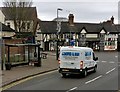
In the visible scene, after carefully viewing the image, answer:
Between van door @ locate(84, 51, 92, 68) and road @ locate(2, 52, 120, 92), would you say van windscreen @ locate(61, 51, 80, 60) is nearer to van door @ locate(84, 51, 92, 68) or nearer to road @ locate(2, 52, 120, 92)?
van door @ locate(84, 51, 92, 68)

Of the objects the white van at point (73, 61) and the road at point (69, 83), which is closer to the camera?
the road at point (69, 83)

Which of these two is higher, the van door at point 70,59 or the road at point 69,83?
the van door at point 70,59

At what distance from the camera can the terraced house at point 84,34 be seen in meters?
98.6

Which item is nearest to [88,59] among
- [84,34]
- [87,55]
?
[87,55]

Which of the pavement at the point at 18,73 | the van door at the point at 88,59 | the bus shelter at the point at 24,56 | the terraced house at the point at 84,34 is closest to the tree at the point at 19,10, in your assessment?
the terraced house at the point at 84,34

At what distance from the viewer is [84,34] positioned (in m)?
102

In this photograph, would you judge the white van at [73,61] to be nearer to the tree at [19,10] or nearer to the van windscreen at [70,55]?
the van windscreen at [70,55]

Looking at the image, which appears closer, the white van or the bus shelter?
the white van

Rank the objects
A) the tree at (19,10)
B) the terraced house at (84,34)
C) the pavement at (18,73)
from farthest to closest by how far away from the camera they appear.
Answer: the terraced house at (84,34) < the tree at (19,10) < the pavement at (18,73)

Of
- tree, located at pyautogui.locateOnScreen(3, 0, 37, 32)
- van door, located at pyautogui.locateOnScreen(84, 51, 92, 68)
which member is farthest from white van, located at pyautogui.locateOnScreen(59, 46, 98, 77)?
tree, located at pyautogui.locateOnScreen(3, 0, 37, 32)

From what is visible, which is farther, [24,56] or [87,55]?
[24,56]

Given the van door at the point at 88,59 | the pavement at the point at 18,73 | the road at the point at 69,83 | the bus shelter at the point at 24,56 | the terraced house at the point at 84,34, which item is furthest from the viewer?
the terraced house at the point at 84,34

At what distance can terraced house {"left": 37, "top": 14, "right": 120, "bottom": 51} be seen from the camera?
9862 cm

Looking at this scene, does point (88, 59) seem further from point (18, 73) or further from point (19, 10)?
point (19, 10)
